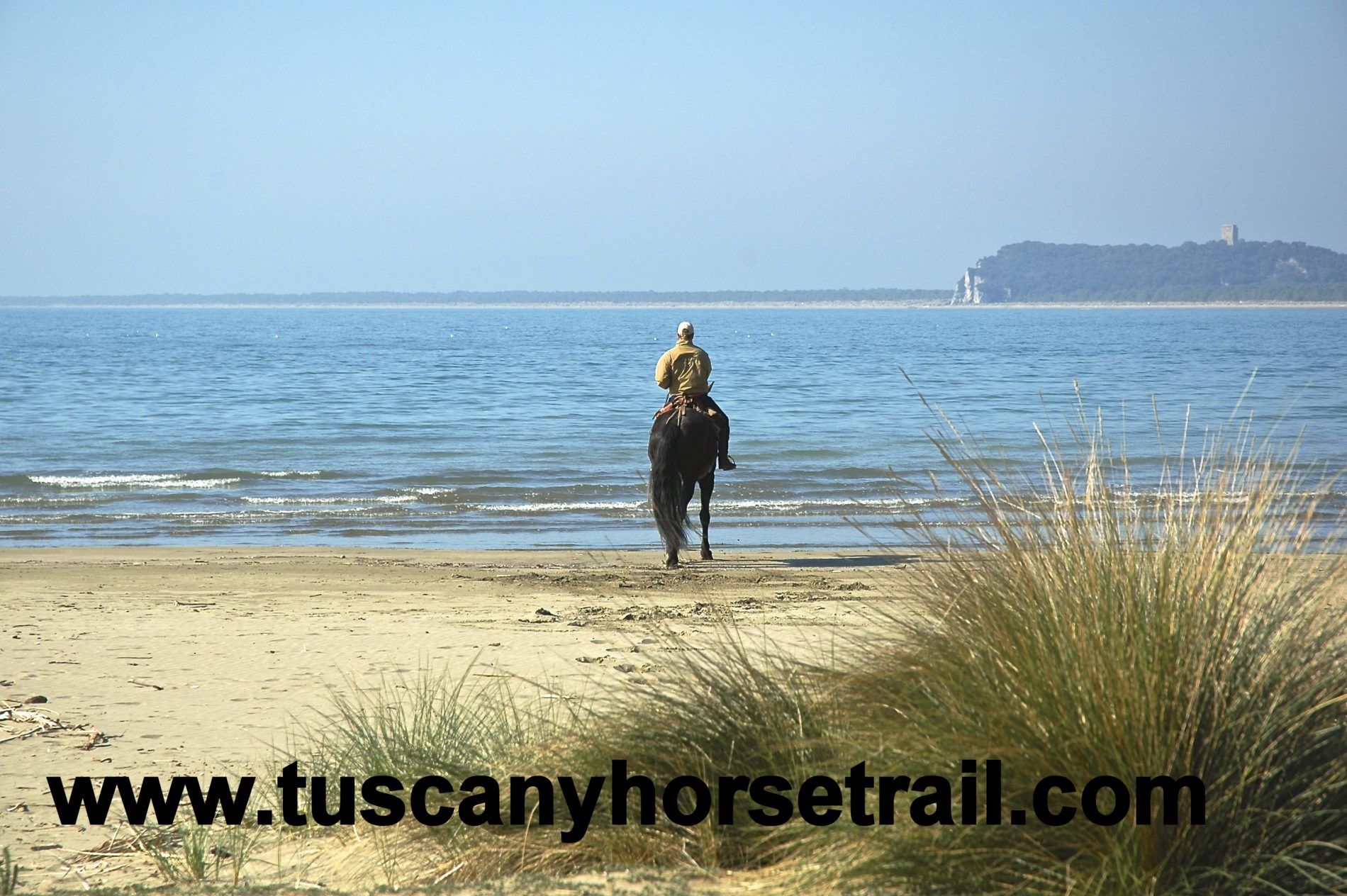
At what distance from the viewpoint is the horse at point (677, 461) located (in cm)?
1082

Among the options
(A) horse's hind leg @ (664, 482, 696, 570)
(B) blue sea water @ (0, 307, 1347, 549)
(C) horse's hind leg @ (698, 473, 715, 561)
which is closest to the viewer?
(A) horse's hind leg @ (664, 482, 696, 570)

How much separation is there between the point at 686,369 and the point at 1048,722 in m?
7.94

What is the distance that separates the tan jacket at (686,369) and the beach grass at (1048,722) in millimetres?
6929

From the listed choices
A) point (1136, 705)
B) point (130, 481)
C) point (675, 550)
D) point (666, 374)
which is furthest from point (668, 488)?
point (130, 481)

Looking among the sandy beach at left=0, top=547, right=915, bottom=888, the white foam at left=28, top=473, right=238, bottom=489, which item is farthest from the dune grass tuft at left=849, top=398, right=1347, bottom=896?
the white foam at left=28, top=473, right=238, bottom=489

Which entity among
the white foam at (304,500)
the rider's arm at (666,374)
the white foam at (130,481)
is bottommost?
the white foam at (304,500)

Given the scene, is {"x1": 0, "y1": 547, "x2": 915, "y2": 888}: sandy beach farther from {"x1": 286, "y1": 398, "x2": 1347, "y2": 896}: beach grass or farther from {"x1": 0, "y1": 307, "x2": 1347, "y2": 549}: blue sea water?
{"x1": 0, "y1": 307, "x2": 1347, "y2": 549}: blue sea water

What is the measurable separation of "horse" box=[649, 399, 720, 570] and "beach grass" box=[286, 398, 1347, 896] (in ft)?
22.4

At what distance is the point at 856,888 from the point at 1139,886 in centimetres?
66

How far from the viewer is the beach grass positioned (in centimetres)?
296

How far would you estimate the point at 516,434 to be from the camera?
79.6ft

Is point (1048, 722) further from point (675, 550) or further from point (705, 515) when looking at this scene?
point (705, 515)

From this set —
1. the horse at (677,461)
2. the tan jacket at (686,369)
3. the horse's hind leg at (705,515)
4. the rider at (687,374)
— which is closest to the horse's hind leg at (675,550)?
the horse at (677,461)

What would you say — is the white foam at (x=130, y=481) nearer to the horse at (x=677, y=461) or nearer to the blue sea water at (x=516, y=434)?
the blue sea water at (x=516, y=434)
